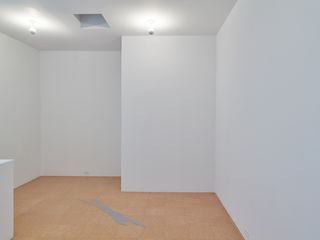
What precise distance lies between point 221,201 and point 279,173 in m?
2.12

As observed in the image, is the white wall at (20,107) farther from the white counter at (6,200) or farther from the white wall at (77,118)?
the white counter at (6,200)

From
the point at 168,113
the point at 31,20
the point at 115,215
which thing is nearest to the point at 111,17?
the point at 31,20

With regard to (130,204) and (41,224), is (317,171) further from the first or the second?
(41,224)

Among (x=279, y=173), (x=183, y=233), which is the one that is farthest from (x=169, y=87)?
(x=279, y=173)

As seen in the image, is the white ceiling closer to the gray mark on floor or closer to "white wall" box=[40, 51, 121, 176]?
"white wall" box=[40, 51, 121, 176]

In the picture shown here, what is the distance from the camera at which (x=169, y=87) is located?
167 inches

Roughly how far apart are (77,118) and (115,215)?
275 centimetres

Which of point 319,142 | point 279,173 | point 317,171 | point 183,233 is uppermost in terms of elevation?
point 319,142

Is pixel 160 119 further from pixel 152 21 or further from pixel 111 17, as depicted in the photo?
pixel 111 17

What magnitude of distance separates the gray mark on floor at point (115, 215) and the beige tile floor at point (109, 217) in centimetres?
7

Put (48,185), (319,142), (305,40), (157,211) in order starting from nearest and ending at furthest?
1. (319,142)
2. (305,40)
3. (157,211)
4. (48,185)

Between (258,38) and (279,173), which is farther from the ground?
(258,38)

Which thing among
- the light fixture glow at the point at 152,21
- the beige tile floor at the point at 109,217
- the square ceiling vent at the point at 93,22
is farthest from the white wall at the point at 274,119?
the square ceiling vent at the point at 93,22

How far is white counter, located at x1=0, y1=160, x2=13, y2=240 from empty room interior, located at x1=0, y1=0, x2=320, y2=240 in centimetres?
2
